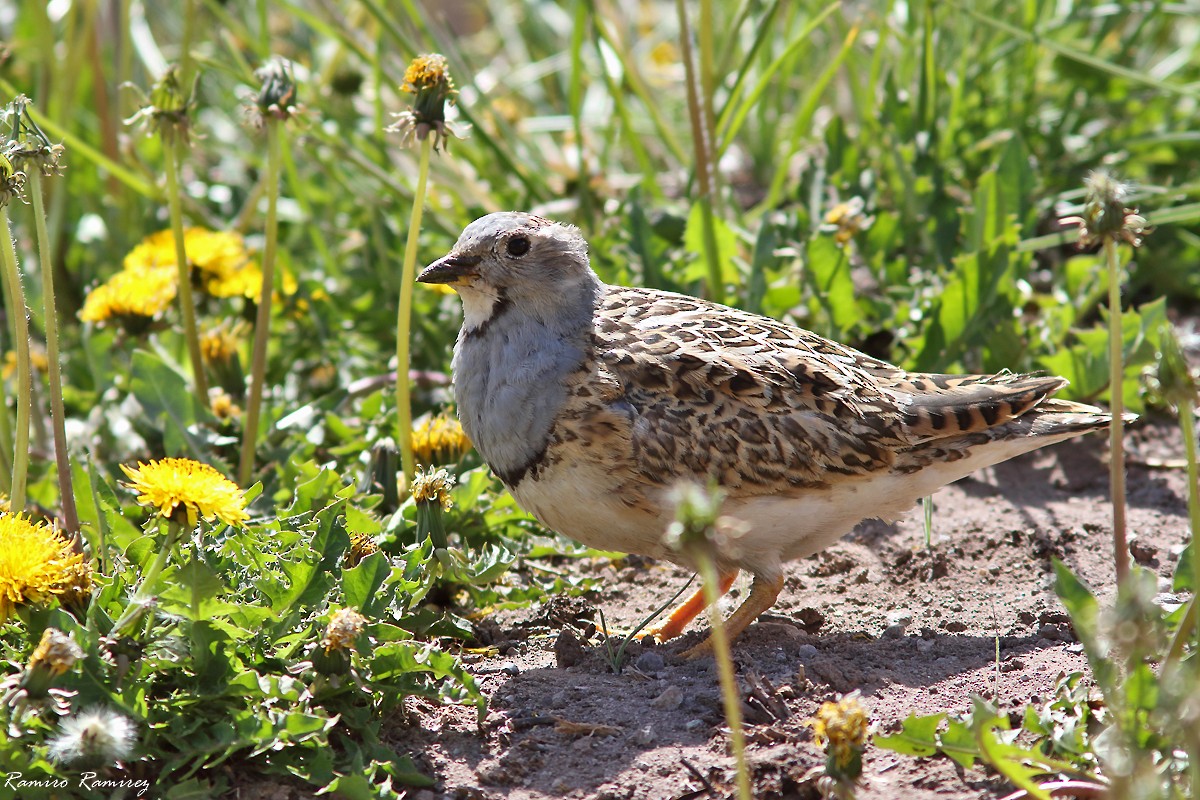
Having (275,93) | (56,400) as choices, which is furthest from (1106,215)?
(56,400)

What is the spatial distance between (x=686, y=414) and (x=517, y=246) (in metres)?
0.88

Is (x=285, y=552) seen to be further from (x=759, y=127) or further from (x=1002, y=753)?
(x=759, y=127)

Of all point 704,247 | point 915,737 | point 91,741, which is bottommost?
point 915,737

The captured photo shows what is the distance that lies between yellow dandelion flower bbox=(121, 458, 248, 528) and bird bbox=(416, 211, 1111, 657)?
1.08 m

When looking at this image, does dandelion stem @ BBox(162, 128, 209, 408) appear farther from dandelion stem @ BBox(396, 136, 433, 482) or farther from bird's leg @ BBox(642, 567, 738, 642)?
bird's leg @ BBox(642, 567, 738, 642)

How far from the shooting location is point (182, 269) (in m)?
4.92

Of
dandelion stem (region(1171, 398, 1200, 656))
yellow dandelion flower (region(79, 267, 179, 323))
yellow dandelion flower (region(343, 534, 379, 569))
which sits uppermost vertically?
yellow dandelion flower (region(79, 267, 179, 323))

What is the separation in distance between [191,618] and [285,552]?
636 mm

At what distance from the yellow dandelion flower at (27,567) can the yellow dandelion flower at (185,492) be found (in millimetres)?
→ 271

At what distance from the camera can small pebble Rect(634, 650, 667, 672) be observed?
4.24 m

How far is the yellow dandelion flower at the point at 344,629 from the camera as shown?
3396 millimetres

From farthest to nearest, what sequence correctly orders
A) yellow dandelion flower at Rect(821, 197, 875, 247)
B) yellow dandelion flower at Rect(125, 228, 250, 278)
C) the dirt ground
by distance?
1. yellow dandelion flower at Rect(821, 197, 875, 247)
2. yellow dandelion flower at Rect(125, 228, 250, 278)
3. the dirt ground

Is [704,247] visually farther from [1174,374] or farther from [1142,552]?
[1174,374]

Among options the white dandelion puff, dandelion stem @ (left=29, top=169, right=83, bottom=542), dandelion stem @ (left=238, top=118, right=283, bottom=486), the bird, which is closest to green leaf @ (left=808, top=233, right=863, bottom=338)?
the bird
